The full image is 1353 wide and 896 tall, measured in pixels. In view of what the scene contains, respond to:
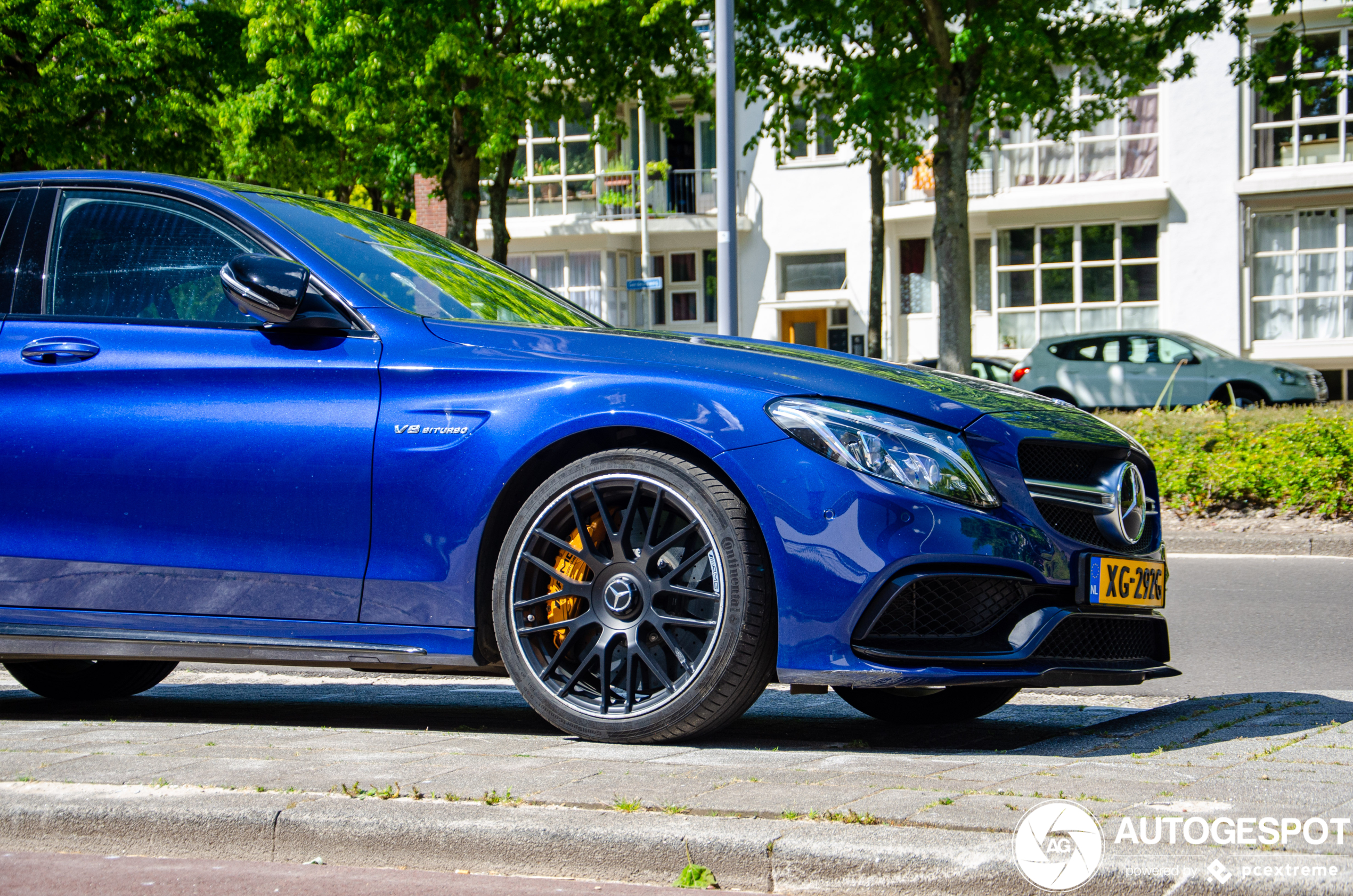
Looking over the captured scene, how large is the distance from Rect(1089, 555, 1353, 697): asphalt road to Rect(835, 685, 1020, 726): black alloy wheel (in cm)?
129

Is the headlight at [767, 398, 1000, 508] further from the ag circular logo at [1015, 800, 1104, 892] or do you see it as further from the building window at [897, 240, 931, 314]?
the building window at [897, 240, 931, 314]

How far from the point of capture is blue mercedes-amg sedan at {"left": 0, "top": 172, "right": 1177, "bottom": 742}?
11.8 ft

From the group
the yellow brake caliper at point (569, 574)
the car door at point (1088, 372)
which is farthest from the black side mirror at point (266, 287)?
the car door at point (1088, 372)

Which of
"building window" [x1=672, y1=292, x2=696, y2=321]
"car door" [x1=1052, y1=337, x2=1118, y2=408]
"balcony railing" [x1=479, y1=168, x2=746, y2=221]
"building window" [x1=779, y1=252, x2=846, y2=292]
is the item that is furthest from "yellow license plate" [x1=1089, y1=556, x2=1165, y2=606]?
"building window" [x1=672, y1=292, x2=696, y2=321]

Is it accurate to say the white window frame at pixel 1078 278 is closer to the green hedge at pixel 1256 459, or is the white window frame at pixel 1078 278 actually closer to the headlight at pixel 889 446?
the green hedge at pixel 1256 459

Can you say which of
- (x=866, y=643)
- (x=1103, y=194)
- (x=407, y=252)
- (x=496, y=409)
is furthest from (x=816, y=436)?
(x=1103, y=194)

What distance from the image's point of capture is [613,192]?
39.0m

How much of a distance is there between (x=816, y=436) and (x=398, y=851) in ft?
4.76

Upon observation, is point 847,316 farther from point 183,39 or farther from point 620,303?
point 183,39

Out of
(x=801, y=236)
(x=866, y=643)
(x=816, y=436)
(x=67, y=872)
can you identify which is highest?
(x=801, y=236)

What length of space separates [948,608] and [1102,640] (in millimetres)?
564

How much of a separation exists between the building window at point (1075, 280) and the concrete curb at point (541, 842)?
1295 inches

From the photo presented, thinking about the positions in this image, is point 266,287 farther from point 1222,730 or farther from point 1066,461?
point 1222,730

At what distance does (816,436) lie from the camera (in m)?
3.61
